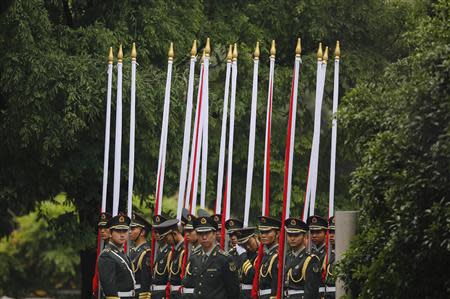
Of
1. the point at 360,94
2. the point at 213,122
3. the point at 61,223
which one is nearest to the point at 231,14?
the point at 213,122

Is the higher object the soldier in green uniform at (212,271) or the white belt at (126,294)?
the soldier in green uniform at (212,271)

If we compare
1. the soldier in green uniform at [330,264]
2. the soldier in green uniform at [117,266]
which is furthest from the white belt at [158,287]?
the soldier in green uniform at [330,264]

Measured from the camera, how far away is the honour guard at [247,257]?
18.4m

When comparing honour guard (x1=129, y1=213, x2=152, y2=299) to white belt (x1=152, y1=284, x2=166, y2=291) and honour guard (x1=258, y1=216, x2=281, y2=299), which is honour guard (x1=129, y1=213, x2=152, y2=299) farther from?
honour guard (x1=258, y1=216, x2=281, y2=299)

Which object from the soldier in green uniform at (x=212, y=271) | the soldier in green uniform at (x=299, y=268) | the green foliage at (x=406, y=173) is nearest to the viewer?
the green foliage at (x=406, y=173)

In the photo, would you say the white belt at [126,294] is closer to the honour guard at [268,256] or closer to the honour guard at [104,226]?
the honour guard at [104,226]

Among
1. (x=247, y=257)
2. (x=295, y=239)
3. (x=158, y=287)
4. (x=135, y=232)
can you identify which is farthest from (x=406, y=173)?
(x=135, y=232)

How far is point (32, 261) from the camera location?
46.4 metres

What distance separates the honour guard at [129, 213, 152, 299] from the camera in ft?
64.3

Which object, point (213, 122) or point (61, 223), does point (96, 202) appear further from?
point (213, 122)

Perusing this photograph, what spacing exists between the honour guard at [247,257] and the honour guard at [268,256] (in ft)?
2.27

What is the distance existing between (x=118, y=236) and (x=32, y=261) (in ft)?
93.7

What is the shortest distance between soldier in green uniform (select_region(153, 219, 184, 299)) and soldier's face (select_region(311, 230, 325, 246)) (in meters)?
2.22

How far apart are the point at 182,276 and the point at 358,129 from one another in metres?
5.11
